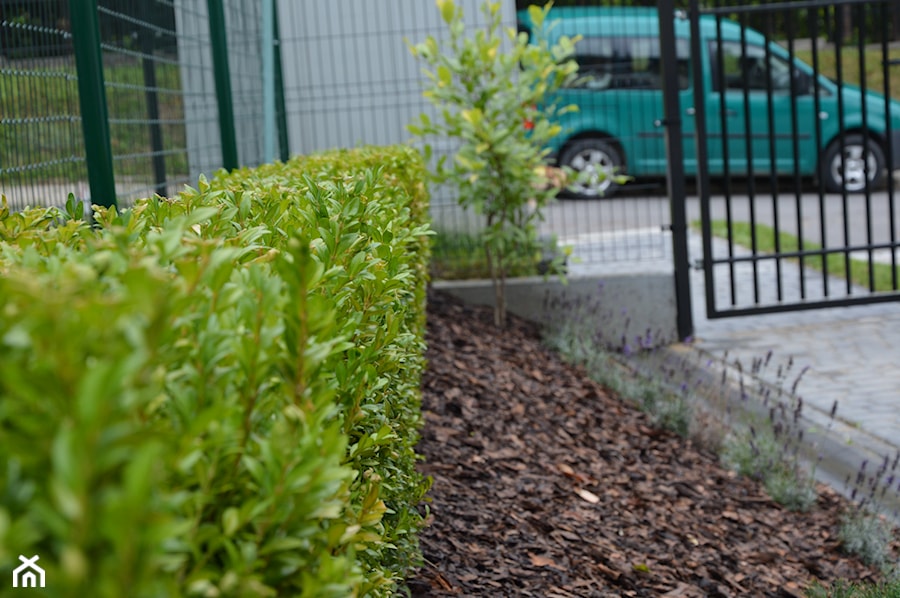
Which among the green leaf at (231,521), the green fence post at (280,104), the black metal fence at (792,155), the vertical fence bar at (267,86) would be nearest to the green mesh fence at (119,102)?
the vertical fence bar at (267,86)

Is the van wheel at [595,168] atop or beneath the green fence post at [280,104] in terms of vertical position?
beneath

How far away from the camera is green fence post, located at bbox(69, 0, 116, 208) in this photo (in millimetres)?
4379

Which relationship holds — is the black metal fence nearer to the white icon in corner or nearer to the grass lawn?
the grass lawn

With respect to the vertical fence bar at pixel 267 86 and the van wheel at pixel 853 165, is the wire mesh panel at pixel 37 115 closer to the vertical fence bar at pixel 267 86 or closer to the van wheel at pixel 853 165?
the vertical fence bar at pixel 267 86

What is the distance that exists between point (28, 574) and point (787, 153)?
46.0 feet

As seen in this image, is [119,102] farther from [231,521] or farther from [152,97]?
[231,521]

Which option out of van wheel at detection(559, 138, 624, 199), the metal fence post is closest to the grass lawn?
the metal fence post

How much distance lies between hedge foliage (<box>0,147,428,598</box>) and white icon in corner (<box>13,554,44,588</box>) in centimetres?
1

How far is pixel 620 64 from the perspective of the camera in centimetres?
909

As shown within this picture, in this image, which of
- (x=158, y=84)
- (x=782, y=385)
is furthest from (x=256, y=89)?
(x=782, y=385)

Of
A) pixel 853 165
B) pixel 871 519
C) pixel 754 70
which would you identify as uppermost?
pixel 754 70

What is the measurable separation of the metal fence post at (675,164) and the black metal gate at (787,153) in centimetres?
1

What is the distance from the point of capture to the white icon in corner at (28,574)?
123 cm

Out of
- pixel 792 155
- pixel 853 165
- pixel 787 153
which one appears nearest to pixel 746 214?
pixel 787 153
